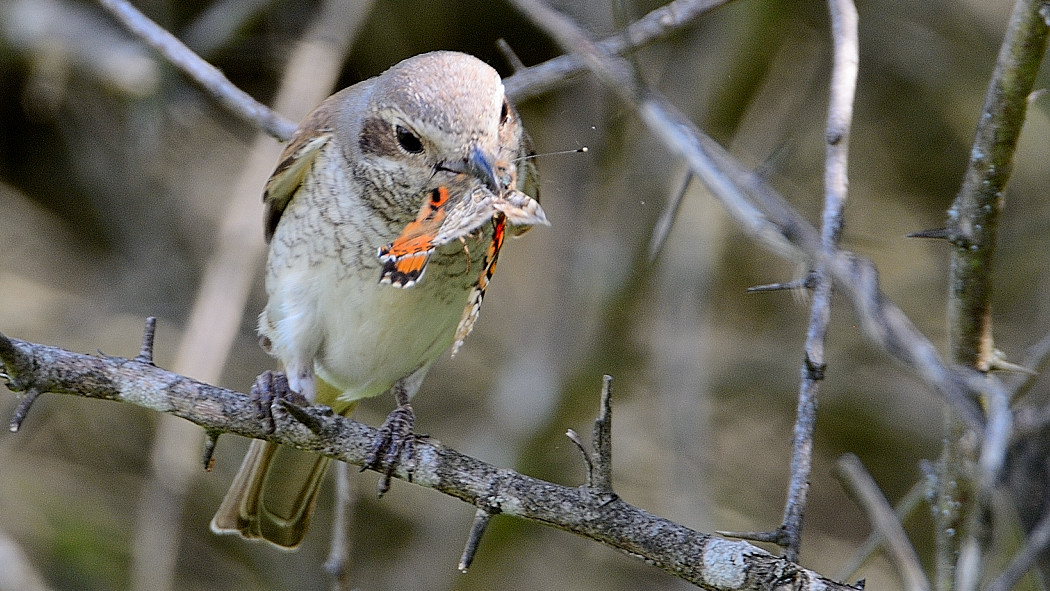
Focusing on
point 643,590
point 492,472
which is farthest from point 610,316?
point 492,472

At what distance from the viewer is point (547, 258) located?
6008 mm

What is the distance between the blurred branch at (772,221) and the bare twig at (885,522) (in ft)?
2.99

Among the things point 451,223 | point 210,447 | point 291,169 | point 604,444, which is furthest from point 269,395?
point 604,444

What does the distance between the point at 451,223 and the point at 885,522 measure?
148 cm

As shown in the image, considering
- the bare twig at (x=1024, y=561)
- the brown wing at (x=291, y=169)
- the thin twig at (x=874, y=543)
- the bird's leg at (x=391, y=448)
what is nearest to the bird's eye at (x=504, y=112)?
the brown wing at (x=291, y=169)

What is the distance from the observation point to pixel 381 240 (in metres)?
3.43

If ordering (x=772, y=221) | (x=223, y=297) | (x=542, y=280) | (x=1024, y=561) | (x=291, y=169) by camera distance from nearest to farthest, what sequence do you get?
1. (x=1024, y=561)
2. (x=772, y=221)
3. (x=291, y=169)
4. (x=223, y=297)
5. (x=542, y=280)

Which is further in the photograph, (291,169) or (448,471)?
(291,169)

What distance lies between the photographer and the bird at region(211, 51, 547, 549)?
2992 mm

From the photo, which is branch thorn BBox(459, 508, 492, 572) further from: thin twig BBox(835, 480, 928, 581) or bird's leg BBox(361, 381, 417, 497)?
thin twig BBox(835, 480, 928, 581)

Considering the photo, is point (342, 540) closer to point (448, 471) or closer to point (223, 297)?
point (448, 471)

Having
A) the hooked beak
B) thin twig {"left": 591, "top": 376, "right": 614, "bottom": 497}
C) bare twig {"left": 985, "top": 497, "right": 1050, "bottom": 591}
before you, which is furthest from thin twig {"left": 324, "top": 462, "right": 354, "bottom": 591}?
bare twig {"left": 985, "top": 497, "right": 1050, "bottom": 591}

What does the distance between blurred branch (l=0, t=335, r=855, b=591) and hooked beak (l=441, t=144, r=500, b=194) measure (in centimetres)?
75

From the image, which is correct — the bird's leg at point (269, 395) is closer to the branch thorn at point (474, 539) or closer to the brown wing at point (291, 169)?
the branch thorn at point (474, 539)
